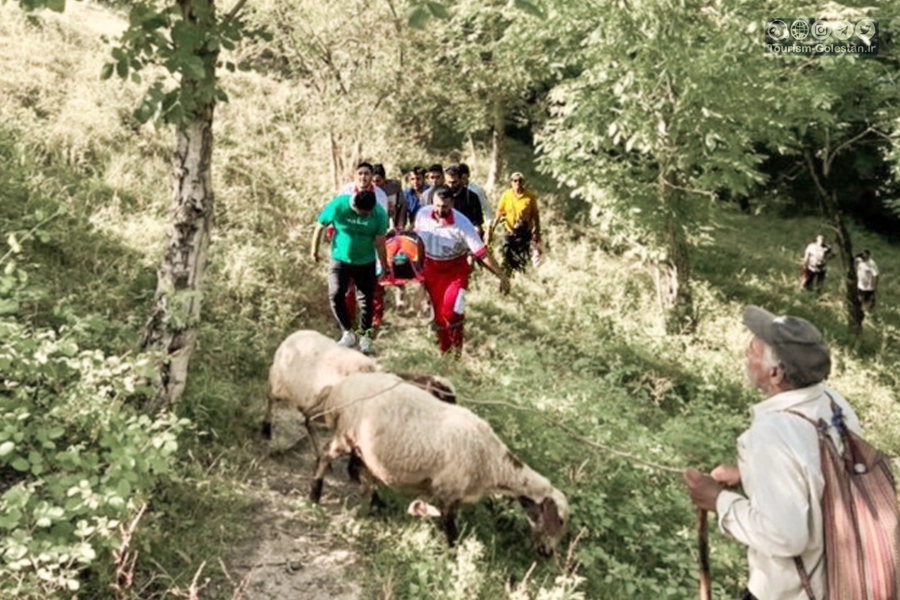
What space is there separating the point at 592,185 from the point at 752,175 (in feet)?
7.39

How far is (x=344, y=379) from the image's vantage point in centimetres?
555

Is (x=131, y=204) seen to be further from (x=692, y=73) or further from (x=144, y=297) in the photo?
(x=692, y=73)

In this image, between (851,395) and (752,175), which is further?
(851,395)

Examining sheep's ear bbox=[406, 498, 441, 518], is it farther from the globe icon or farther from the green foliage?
the globe icon

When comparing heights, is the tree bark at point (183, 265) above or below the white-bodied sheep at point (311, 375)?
above

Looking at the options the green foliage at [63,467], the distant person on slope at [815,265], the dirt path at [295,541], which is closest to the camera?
the green foliage at [63,467]

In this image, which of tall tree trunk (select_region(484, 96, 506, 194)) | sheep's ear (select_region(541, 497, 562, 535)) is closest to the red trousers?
sheep's ear (select_region(541, 497, 562, 535))

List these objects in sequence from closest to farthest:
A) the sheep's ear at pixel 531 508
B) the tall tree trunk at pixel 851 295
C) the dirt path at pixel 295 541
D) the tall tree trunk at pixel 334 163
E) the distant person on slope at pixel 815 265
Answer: the dirt path at pixel 295 541, the sheep's ear at pixel 531 508, the tall tree trunk at pixel 334 163, the tall tree trunk at pixel 851 295, the distant person on slope at pixel 815 265

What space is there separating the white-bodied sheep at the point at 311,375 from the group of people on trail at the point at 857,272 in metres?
12.8

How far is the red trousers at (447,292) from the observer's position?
7734 millimetres

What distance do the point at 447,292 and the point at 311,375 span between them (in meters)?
2.30

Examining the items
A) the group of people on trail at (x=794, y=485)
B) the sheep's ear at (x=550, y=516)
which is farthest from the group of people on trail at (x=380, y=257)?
the group of people on trail at (x=794, y=485)

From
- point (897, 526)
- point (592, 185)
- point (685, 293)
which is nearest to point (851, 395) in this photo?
point (685, 293)

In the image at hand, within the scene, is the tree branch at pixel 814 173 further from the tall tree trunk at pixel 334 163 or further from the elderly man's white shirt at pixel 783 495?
the elderly man's white shirt at pixel 783 495
